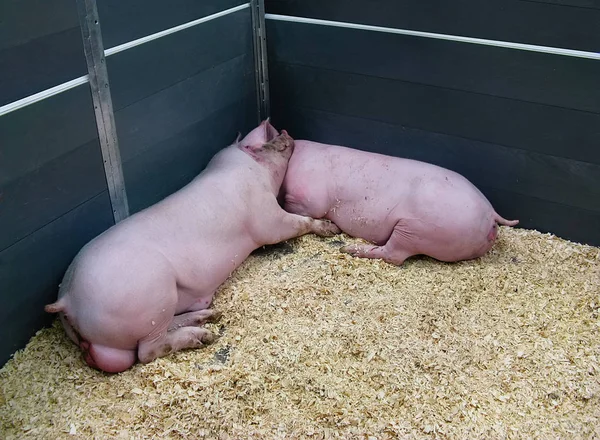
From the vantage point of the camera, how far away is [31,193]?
2.71 m

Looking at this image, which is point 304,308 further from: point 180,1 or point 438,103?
point 180,1

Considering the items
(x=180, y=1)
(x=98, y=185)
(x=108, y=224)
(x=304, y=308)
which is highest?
(x=180, y=1)

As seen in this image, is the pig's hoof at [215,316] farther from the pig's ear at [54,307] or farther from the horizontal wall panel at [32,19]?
the horizontal wall panel at [32,19]

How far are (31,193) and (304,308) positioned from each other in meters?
1.31

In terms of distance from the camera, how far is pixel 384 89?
3.78 m

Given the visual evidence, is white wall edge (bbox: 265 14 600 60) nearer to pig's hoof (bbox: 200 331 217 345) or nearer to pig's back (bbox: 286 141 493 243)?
pig's back (bbox: 286 141 493 243)

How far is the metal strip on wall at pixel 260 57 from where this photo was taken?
155 inches

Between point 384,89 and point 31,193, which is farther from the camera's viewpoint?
point 384,89

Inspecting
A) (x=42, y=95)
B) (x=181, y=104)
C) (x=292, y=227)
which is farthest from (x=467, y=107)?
(x=42, y=95)

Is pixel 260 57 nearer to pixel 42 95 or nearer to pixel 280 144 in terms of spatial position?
pixel 280 144

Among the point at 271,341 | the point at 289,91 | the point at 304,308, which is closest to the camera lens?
the point at 271,341

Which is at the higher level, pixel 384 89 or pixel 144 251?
pixel 384 89

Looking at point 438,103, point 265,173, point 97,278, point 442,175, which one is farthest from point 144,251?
point 438,103

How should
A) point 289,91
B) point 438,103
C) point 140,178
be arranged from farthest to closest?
point 289,91 < point 438,103 < point 140,178
